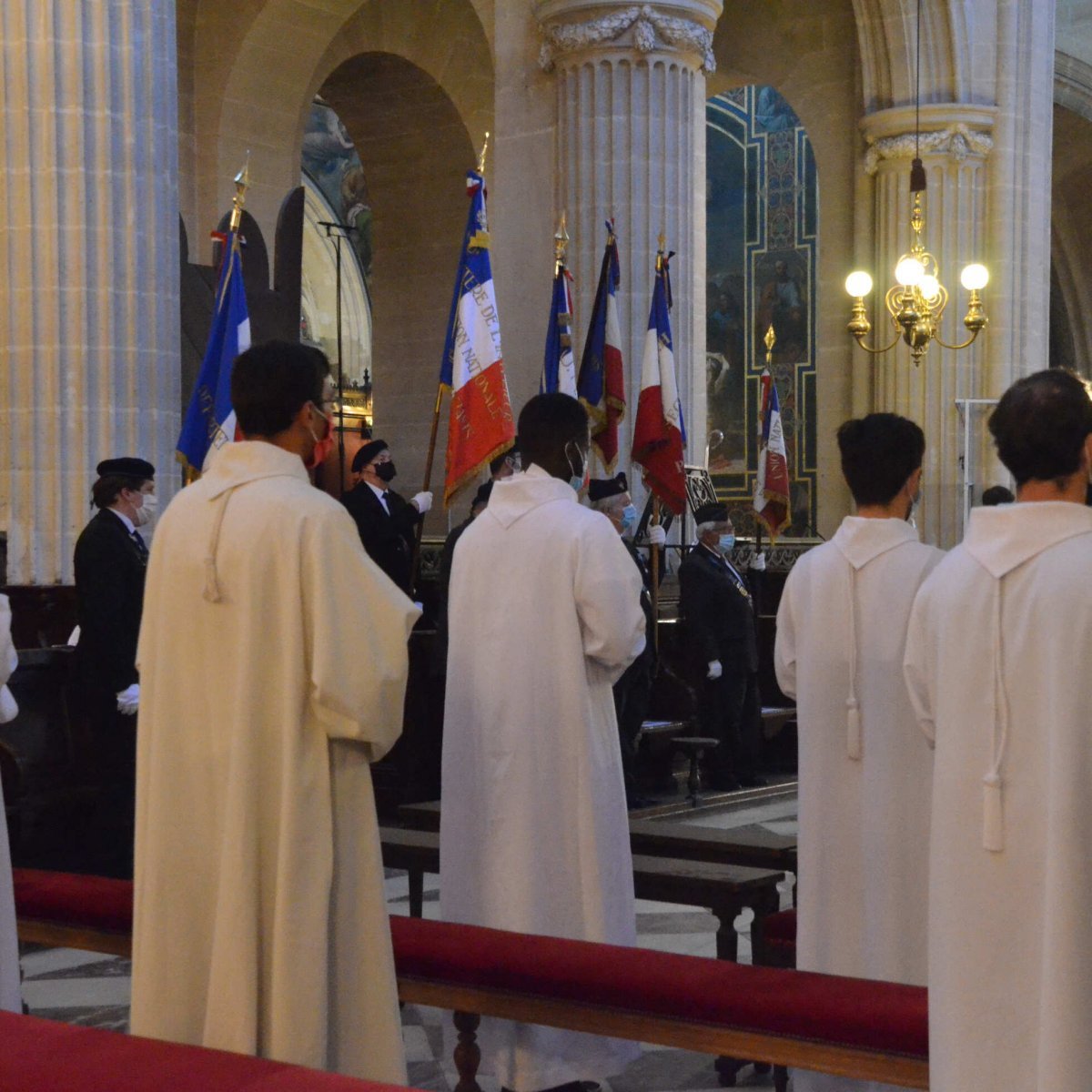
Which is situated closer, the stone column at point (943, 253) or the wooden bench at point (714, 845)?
the wooden bench at point (714, 845)

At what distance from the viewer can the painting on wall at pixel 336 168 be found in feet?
80.2

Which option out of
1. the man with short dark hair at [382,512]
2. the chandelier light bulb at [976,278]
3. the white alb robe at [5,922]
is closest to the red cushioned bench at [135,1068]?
the white alb robe at [5,922]

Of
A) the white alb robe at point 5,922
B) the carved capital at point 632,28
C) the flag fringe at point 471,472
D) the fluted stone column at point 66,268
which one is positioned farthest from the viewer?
the carved capital at point 632,28

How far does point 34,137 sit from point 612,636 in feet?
15.9

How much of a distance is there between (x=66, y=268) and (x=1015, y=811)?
6149 mm

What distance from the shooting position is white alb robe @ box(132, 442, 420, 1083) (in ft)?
10.2

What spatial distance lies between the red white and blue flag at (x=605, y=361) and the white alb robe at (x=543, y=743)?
480 centimetres

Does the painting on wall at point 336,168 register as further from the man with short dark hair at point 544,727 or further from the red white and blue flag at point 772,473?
the man with short dark hair at point 544,727

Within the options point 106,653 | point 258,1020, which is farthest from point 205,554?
point 106,653

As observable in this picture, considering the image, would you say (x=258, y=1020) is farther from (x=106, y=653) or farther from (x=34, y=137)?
(x=34, y=137)

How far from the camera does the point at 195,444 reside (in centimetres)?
725

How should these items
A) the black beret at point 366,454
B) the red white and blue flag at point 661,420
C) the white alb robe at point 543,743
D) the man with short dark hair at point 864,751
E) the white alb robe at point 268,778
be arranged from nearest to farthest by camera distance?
the white alb robe at point 268,778, the man with short dark hair at point 864,751, the white alb robe at point 543,743, the black beret at point 366,454, the red white and blue flag at point 661,420

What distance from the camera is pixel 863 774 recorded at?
4.09 meters

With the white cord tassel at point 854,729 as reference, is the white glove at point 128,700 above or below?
below
